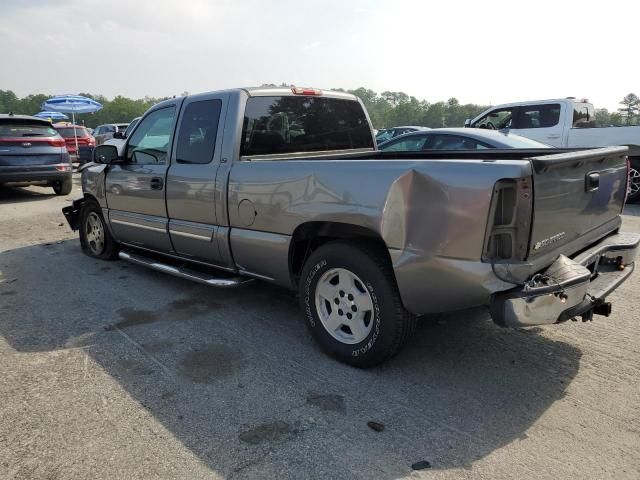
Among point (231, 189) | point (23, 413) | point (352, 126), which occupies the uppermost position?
point (352, 126)

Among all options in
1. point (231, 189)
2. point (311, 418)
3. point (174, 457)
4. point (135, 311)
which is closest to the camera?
point (174, 457)

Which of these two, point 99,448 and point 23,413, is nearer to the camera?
point 99,448

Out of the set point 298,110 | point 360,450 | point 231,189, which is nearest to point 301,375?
point 360,450

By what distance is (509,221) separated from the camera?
2.70 metres

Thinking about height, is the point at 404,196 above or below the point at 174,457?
above

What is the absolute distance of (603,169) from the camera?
11.5 ft

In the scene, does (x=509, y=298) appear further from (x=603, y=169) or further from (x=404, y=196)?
(x=603, y=169)

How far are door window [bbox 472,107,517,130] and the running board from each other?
8.82 meters

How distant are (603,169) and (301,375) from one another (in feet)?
8.32

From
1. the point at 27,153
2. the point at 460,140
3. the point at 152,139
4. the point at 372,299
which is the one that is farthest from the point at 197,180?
the point at 27,153

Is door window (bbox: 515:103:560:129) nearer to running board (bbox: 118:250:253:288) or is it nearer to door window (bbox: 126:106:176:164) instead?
door window (bbox: 126:106:176:164)

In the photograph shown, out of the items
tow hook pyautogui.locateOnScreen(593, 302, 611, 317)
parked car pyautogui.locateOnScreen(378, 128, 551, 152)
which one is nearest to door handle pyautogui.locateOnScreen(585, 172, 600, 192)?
tow hook pyautogui.locateOnScreen(593, 302, 611, 317)

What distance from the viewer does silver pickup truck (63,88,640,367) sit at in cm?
272

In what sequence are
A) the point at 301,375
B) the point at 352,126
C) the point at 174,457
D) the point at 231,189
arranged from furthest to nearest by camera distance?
the point at 352,126
the point at 231,189
the point at 301,375
the point at 174,457
